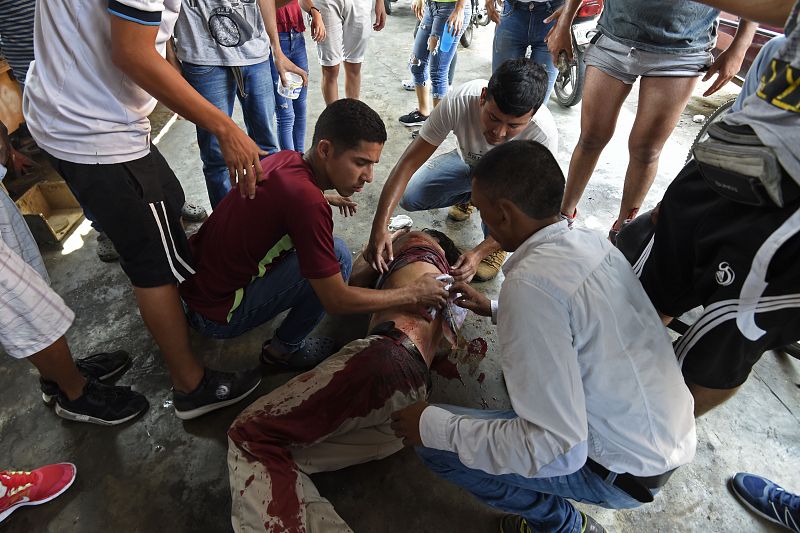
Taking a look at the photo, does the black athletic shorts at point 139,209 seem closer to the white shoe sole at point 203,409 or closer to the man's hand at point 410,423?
the white shoe sole at point 203,409

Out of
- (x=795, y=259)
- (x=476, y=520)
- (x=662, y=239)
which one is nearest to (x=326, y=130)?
(x=662, y=239)

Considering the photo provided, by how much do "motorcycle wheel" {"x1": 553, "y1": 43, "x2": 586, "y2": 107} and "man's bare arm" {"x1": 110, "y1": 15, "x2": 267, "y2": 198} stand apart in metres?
3.78

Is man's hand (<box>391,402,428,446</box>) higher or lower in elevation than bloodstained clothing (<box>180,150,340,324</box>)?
lower

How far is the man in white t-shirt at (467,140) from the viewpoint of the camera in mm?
1890

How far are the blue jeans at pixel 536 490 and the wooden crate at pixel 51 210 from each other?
8.57 feet

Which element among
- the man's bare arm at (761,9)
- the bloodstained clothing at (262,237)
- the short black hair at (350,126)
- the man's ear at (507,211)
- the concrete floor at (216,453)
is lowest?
the concrete floor at (216,453)

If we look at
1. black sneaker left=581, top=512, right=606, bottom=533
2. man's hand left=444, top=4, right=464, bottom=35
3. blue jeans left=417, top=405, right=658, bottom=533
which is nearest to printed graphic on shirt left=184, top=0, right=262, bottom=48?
man's hand left=444, top=4, right=464, bottom=35

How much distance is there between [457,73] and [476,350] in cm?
429

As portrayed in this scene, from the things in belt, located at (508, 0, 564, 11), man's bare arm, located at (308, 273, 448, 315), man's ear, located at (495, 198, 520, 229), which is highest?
belt, located at (508, 0, 564, 11)

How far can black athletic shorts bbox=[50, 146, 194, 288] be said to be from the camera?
4.85 ft

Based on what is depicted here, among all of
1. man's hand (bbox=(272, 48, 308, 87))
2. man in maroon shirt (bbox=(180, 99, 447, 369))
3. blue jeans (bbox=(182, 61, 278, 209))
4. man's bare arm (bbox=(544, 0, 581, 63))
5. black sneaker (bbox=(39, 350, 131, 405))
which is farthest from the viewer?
man's hand (bbox=(272, 48, 308, 87))

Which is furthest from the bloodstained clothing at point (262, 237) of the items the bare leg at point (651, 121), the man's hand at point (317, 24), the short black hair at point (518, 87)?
the man's hand at point (317, 24)

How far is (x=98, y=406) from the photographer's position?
1.82 meters

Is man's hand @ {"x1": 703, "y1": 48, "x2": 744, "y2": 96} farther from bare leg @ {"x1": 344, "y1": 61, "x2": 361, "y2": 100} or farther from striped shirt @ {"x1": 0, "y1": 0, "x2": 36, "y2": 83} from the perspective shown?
striped shirt @ {"x1": 0, "y1": 0, "x2": 36, "y2": 83}
